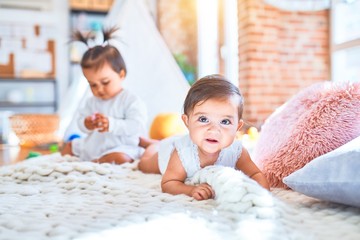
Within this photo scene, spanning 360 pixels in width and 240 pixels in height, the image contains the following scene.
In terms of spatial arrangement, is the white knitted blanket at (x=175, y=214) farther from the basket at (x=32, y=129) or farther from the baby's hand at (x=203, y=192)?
the basket at (x=32, y=129)

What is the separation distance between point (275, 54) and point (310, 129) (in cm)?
201

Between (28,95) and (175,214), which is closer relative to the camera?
(175,214)

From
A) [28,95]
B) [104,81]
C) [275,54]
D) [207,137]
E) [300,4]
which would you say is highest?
[300,4]

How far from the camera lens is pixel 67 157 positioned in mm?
1509

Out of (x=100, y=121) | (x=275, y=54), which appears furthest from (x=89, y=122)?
(x=275, y=54)

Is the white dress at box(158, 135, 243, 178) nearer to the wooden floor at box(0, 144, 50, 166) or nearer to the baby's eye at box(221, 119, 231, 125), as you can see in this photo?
the baby's eye at box(221, 119, 231, 125)

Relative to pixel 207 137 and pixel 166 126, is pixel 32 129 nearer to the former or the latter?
pixel 166 126

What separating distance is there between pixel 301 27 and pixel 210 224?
259 centimetres

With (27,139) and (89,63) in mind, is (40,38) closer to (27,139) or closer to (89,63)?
(27,139)

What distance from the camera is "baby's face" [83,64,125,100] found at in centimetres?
141

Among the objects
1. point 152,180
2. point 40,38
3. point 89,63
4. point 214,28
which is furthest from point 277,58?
point 40,38

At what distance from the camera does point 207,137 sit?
0.78 metres

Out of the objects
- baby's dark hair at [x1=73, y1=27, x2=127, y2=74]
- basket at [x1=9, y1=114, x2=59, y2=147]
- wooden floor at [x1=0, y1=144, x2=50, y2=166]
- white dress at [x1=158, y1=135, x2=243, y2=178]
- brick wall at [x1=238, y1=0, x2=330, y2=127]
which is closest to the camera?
white dress at [x1=158, y1=135, x2=243, y2=178]

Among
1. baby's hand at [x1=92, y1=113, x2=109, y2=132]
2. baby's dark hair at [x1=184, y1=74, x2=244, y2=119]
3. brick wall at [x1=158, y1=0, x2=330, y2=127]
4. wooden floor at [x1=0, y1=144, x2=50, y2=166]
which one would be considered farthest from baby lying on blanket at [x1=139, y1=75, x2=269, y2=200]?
brick wall at [x1=158, y1=0, x2=330, y2=127]
